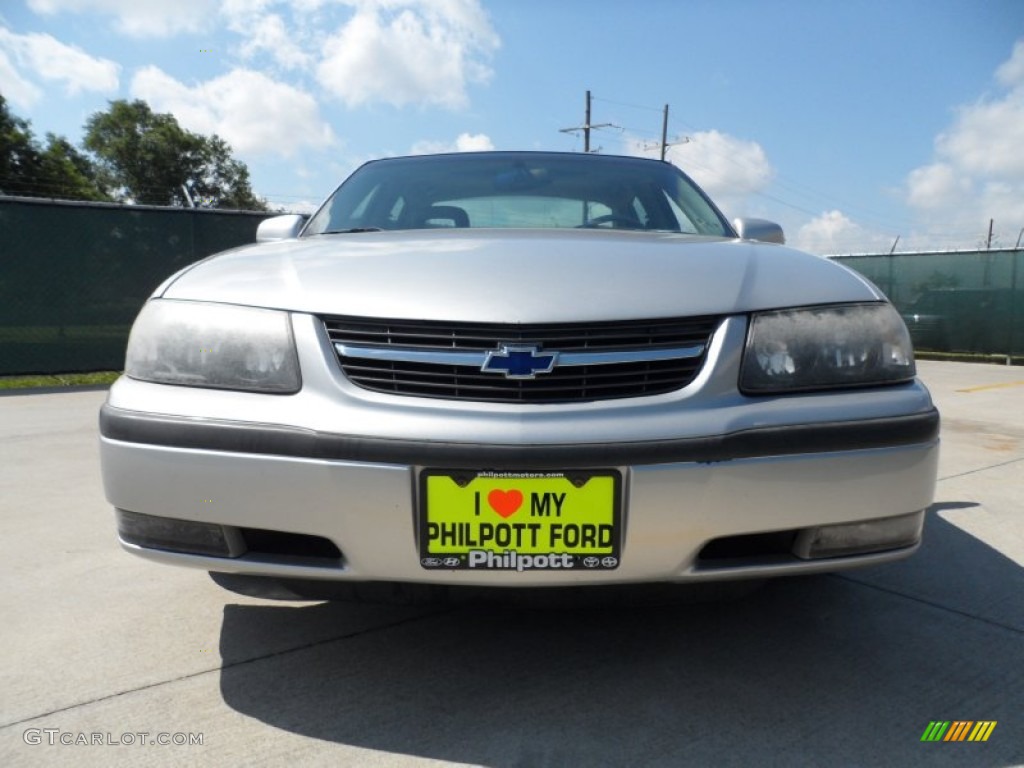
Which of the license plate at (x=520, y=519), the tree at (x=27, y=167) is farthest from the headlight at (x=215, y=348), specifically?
the tree at (x=27, y=167)

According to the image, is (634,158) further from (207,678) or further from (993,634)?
(207,678)

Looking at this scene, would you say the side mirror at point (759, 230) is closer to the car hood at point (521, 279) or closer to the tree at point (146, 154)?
the car hood at point (521, 279)

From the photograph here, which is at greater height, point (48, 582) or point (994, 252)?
point (994, 252)

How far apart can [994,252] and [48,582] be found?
1397 cm

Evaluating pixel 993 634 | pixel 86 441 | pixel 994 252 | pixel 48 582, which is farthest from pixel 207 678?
pixel 994 252

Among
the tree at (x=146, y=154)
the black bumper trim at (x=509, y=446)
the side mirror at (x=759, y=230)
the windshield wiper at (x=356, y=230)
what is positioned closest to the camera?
the black bumper trim at (x=509, y=446)

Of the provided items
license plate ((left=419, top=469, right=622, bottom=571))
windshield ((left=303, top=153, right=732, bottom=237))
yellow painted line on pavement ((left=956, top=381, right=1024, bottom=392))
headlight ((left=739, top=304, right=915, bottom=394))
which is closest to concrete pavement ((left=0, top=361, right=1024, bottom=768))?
license plate ((left=419, top=469, right=622, bottom=571))

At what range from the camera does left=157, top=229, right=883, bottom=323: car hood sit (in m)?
1.59

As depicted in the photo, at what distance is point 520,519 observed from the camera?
1487 mm

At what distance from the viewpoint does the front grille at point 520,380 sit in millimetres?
1547

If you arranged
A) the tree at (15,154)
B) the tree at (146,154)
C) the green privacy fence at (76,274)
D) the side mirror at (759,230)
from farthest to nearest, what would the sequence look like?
1. the tree at (146,154)
2. the tree at (15,154)
3. the green privacy fence at (76,274)
4. the side mirror at (759,230)

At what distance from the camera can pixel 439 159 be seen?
3.12m

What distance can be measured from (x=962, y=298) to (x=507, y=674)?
13.8 m
